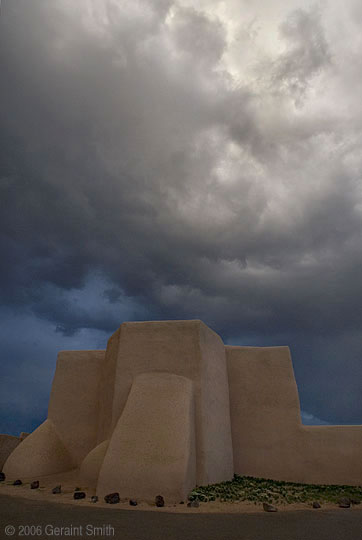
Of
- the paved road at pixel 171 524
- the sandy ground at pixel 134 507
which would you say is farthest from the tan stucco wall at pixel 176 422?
the paved road at pixel 171 524

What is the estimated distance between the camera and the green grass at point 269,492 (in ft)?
25.5

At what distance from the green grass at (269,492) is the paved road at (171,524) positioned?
1513mm

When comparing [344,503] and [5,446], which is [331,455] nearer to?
[344,503]

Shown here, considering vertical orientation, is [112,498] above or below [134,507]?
above

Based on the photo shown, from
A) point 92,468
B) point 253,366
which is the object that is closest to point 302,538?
point 92,468

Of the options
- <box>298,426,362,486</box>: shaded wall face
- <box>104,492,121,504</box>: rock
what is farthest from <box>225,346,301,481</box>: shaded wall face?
<box>104,492,121,504</box>: rock

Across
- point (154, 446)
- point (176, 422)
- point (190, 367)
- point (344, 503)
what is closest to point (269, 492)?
point (344, 503)

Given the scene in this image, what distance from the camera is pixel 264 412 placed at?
12062 millimetres

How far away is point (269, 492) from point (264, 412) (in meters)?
3.37

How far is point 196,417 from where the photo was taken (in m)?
9.41

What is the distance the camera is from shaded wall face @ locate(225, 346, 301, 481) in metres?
11.5

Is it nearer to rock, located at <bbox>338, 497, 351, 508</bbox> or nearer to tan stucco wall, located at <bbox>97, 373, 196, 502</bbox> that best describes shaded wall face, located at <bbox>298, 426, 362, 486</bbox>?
rock, located at <bbox>338, 497, 351, 508</bbox>

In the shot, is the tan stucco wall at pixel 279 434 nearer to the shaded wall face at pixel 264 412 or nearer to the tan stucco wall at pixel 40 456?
the shaded wall face at pixel 264 412

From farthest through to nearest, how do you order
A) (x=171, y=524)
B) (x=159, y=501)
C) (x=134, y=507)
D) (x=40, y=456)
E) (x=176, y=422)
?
(x=40, y=456)
(x=176, y=422)
(x=159, y=501)
(x=134, y=507)
(x=171, y=524)
